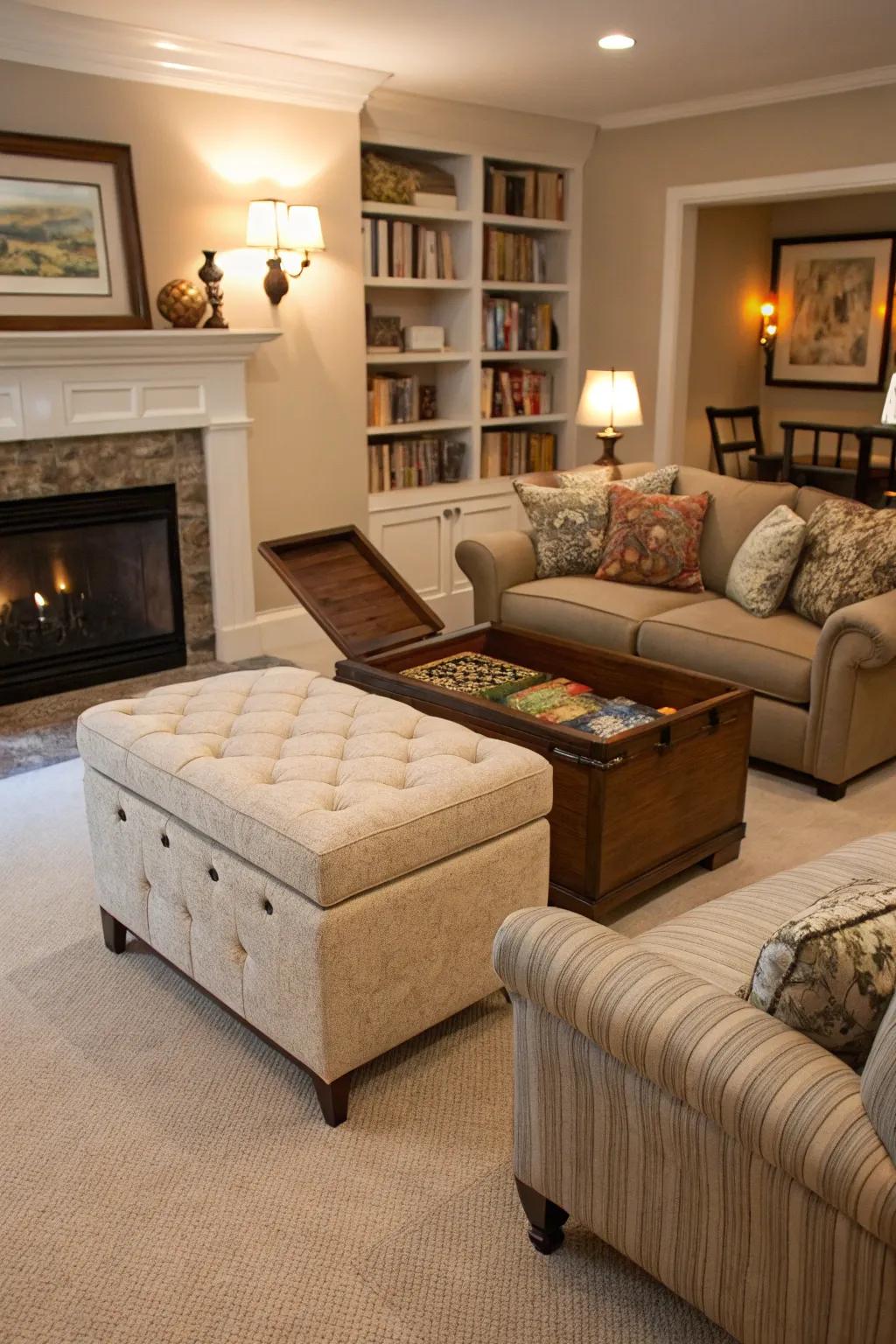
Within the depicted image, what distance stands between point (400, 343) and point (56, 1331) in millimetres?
4861

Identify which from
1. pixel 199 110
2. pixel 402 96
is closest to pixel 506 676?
pixel 199 110

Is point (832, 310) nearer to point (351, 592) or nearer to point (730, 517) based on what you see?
point (730, 517)

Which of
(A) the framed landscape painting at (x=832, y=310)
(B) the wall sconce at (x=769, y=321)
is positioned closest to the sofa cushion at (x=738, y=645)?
(A) the framed landscape painting at (x=832, y=310)

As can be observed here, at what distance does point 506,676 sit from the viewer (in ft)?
11.3

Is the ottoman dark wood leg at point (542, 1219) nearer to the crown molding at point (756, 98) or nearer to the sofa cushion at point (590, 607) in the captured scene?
the sofa cushion at point (590, 607)

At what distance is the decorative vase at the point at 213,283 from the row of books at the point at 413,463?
1.21m

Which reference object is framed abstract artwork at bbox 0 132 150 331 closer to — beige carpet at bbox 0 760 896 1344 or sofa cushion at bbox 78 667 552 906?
sofa cushion at bbox 78 667 552 906

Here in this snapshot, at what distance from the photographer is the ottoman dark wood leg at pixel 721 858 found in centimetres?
313

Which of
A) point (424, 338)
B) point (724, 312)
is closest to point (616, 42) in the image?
point (424, 338)

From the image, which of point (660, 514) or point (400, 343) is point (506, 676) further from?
point (400, 343)

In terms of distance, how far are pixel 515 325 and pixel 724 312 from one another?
2012 millimetres

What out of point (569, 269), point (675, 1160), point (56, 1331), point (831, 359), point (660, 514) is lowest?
point (56, 1331)

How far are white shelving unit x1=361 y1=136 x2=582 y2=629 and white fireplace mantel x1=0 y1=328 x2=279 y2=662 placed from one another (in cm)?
89

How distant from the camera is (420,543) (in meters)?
5.82
